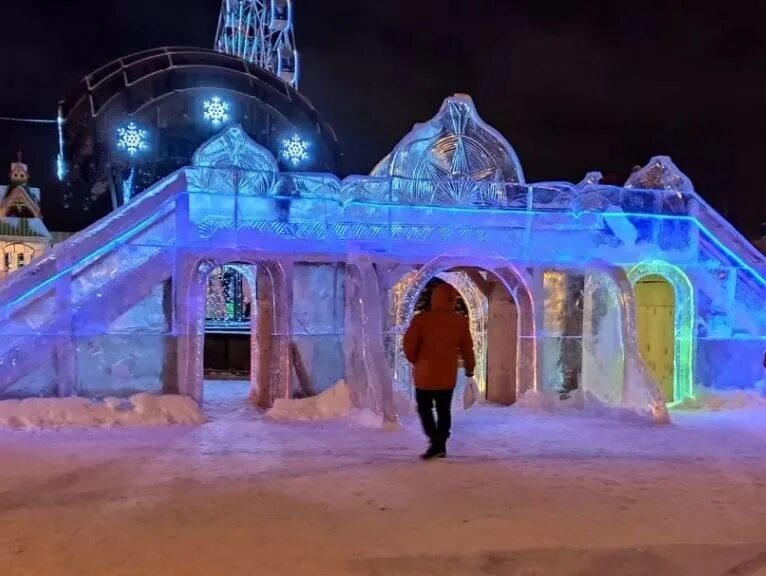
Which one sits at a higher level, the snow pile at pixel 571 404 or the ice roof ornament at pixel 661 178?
the ice roof ornament at pixel 661 178

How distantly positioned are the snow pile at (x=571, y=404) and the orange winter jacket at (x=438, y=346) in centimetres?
410

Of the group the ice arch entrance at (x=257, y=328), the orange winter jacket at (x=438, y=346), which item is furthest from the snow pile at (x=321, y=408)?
the orange winter jacket at (x=438, y=346)

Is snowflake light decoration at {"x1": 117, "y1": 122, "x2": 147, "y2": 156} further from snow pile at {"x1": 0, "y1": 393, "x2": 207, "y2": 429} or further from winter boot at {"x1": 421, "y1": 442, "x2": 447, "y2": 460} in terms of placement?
winter boot at {"x1": 421, "y1": 442, "x2": 447, "y2": 460}

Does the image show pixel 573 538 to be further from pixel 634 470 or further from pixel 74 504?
pixel 74 504

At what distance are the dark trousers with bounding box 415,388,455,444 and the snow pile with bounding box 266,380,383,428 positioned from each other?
234cm

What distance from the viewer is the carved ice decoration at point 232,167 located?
10250 mm

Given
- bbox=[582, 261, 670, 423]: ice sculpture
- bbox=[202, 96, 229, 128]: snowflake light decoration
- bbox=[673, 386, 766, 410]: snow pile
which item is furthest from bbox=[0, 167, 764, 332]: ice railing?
bbox=[202, 96, 229, 128]: snowflake light decoration

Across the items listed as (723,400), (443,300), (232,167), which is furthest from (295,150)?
(443,300)

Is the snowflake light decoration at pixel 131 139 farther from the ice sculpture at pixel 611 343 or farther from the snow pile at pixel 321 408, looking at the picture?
the ice sculpture at pixel 611 343

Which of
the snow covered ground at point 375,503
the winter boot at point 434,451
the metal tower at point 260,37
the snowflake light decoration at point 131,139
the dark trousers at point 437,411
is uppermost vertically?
the metal tower at point 260,37

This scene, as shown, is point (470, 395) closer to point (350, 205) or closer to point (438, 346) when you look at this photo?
point (350, 205)

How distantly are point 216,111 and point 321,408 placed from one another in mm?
16365

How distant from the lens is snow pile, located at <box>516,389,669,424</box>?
10.5 metres

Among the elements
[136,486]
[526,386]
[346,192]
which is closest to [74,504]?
[136,486]
